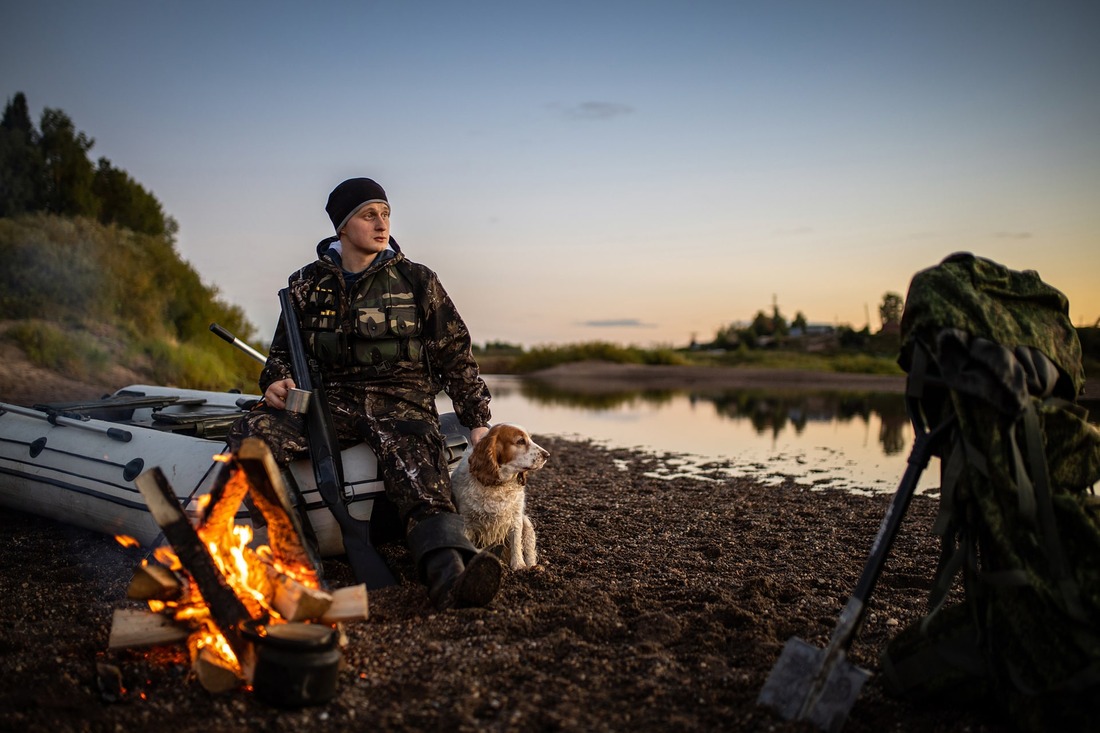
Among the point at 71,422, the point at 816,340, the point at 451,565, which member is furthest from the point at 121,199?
the point at 816,340

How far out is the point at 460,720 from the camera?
2883 mm

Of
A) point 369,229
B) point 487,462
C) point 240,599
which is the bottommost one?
point 240,599

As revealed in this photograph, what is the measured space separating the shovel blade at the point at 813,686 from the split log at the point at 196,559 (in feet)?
6.69

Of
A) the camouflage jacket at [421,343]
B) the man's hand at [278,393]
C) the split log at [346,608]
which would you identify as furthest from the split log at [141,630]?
the camouflage jacket at [421,343]

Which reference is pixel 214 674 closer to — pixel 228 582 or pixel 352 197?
pixel 228 582

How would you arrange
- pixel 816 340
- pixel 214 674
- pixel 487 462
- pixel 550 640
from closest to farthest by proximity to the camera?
pixel 214 674, pixel 550 640, pixel 487 462, pixel 816 340

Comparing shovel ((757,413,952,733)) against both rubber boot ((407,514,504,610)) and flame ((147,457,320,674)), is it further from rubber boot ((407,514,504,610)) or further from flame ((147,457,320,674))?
flame ((147,457,320,674))

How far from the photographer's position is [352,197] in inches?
201

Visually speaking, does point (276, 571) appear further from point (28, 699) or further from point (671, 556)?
point (671, 556)

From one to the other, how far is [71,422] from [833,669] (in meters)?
5.52

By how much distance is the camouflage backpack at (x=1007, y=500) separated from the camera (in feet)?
9.00

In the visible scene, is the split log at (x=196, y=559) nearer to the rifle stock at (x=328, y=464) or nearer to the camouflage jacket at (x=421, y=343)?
the rifle stock at (x=328, y=464)

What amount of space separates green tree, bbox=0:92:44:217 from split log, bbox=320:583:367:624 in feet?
78.1

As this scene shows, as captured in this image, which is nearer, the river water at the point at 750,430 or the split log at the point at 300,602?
the split log at the point at 300,602
